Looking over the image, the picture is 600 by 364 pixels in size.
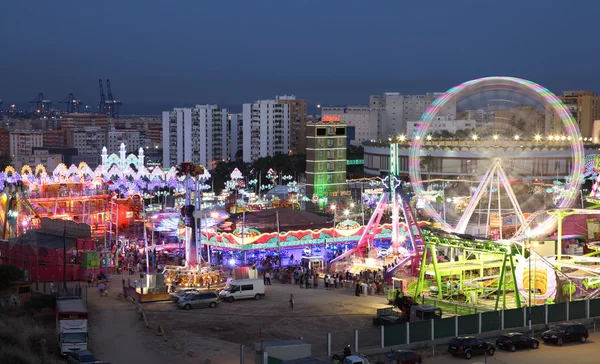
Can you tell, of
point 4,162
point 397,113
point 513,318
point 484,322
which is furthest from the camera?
point 397,113

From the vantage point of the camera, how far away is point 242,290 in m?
31.6

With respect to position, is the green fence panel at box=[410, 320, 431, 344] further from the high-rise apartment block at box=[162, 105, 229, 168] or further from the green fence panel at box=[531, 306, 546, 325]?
the high-rise apartment block at box=[162, 105, 229, 168]

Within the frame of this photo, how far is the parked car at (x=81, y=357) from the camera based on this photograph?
2110 cm

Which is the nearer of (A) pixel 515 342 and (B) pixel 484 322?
(A) pixel 515 342

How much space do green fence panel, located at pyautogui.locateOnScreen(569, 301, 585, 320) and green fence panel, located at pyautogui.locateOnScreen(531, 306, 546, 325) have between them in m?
1.04

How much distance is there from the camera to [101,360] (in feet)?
73.6

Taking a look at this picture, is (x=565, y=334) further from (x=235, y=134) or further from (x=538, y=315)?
(x=235, y=134)

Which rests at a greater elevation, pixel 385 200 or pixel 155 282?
pixel 385 200

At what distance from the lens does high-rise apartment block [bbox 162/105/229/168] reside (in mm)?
121938

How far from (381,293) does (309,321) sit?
6222 mm

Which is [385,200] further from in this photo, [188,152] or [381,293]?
[188,152]

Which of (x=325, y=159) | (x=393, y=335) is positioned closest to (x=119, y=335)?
(x=393, y=335)

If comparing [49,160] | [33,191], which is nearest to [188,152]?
[49,160]

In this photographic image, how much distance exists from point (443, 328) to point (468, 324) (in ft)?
3.05
